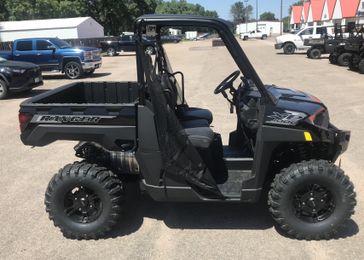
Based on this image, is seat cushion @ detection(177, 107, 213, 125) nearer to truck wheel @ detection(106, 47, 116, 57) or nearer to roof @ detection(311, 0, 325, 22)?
truck wheel @ detection(106, 47, 116, 57)

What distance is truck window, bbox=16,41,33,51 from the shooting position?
18812 mm

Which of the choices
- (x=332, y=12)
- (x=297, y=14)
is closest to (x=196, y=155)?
(x=332, y=12)

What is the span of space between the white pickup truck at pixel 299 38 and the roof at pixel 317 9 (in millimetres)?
45752

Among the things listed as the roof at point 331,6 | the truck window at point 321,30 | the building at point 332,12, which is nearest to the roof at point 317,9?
the building at point 332,12

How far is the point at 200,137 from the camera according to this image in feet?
13.7

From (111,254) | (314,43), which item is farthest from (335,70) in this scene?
(111,254)

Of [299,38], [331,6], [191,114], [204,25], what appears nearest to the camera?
[204,25]

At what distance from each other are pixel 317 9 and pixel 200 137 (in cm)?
7655

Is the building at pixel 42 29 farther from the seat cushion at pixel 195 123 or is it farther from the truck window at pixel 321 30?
the seat cushion at pixel 195 123

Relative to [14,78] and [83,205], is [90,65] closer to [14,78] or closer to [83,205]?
[14,78]

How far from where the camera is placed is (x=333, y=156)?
4.27 meters

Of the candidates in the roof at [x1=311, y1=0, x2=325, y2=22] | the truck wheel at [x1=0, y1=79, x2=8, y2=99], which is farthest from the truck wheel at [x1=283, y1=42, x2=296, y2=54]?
the roof at [x1=311, y1=0, x2=325, y2=22]

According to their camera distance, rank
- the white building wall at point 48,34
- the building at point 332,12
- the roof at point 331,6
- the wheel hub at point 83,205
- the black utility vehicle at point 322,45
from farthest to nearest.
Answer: the roof at point 331,6
the building at point 332,12
the white building wall at point 48,34
the black utility vehicle at point 322,45
the wheel hub at point 83,205

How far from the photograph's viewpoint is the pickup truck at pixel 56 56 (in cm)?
1816
